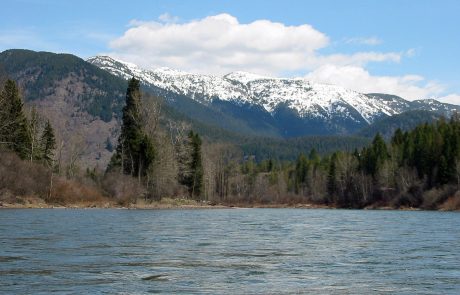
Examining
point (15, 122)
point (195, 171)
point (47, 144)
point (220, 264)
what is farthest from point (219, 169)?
point (220, 264)

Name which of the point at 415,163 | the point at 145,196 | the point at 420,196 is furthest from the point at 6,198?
the point at 415,163

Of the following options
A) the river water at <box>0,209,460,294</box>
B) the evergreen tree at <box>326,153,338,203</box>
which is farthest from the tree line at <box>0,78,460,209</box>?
the river water at <box>0,209,460,294</box>

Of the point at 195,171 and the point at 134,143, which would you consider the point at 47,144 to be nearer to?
the point at 134,143

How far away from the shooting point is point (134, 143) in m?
95.4

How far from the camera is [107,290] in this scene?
17.1 meters

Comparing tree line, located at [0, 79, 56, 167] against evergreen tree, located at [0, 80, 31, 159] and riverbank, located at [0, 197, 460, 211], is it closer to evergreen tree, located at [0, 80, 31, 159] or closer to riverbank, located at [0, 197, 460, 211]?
evergreen tree, located at [0, 80, 31, 159]

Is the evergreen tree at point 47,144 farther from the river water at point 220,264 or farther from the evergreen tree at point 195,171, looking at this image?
the river water at point 220,264

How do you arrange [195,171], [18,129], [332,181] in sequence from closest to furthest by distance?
[18,129]
[195,171]
[332,181]

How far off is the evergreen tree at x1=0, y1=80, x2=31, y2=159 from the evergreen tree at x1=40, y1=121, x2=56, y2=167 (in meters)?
6.74

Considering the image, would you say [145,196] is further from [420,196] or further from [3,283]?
[3,283]

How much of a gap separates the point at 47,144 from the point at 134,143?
584 inches

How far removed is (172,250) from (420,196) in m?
101

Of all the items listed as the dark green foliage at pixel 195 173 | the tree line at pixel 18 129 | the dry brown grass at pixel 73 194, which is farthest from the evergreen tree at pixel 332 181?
the dry brown grass at pixel 73 194

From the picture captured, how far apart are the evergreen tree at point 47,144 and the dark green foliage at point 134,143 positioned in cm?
1065
